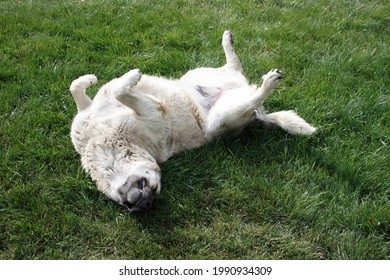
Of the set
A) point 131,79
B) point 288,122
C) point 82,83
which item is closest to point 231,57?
point 288,122

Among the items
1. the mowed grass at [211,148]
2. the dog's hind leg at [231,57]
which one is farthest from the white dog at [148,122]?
the dog's hind leg at [231,57]

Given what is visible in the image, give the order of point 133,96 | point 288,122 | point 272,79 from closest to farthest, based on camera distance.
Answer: point 133,96 < point 272,79 < point 288,122

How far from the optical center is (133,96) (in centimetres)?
395

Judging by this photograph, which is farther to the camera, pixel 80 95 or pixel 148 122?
pixel 80 95

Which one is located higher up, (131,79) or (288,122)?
(131,79)

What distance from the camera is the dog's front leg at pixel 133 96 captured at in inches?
154

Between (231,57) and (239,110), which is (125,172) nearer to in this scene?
(239,110)

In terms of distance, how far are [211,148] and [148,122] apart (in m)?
0.66

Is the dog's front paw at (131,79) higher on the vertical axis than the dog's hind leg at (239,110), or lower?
higher

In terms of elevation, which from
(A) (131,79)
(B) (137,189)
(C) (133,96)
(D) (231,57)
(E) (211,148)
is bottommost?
(E) (211,148)

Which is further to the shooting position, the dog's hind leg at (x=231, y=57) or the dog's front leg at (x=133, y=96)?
the dog's hind leg at (x=231, y=57)

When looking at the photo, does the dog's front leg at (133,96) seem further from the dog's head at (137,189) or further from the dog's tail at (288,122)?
the dog's tail at (288,122)

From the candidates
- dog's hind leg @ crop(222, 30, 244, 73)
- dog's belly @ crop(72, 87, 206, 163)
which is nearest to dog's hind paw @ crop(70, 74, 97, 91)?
dog's belly @ crop(72, 87, 206, 163)

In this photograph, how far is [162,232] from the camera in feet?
11.3
